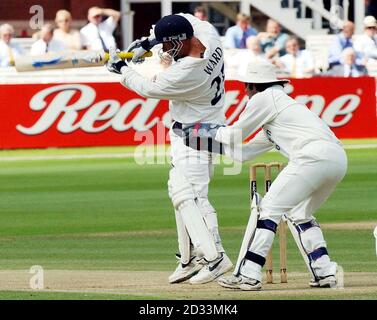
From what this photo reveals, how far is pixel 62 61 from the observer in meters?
11.8

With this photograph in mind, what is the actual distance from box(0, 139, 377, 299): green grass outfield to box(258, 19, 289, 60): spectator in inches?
130

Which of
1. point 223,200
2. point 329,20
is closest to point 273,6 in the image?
point 329,20

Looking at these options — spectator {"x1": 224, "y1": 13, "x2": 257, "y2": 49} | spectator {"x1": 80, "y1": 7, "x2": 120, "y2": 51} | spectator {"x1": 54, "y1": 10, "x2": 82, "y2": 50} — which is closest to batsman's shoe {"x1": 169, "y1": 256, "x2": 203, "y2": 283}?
spectator {"x1": 54, "y1": 10, "x2": 82, "y2": 50}

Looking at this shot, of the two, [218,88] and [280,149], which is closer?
[280,149]

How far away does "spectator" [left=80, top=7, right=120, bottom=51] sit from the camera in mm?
25500

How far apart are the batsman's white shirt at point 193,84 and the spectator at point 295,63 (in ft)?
50.0

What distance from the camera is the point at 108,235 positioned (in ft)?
49.1

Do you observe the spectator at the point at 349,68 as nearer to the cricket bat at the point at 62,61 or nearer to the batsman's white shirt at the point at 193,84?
the cricket bat at the point at 62,61

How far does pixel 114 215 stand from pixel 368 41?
38.8 feet

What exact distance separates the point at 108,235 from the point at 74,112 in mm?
9807

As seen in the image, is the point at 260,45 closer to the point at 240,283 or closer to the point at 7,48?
the point at 7,48

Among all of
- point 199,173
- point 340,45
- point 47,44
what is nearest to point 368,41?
point 340,45

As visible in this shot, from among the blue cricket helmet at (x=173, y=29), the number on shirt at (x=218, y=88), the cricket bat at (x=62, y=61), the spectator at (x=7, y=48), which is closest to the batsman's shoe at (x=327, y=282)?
the number on shirt at (x=218, y=88)

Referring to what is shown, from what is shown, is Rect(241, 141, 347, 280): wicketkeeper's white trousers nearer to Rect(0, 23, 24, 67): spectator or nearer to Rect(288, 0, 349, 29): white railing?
Rect(0, 23, 24, 67): spectator
